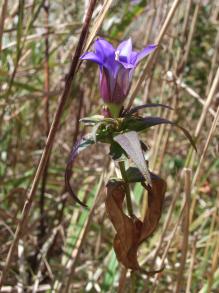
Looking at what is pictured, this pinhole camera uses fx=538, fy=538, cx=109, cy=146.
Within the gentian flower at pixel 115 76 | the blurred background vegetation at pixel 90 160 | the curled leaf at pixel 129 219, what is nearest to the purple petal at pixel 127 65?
the gentian flower at pixel 115 76

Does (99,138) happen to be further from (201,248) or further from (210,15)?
(210,15)

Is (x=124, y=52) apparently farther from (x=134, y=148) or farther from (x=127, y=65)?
(x=134, y=148)

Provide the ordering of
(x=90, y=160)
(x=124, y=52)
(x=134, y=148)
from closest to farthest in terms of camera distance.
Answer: (x=134, y=148), (x=124, y=52), (x=90, y=160)

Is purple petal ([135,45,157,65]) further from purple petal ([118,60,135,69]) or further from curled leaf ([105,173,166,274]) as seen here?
curled leaf ([105,173,166,274])

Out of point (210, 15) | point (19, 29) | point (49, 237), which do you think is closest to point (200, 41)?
point (210, 15)

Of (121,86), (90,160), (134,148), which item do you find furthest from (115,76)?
(90,160)

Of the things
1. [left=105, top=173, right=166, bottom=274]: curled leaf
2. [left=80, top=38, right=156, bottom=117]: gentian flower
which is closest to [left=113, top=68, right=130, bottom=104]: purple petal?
[left=80, top=38, right=156, bottom=117]: gentian flower

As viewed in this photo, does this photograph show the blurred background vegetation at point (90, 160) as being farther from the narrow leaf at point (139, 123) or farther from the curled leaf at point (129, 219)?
the narrow leaf at point (139, 123)
